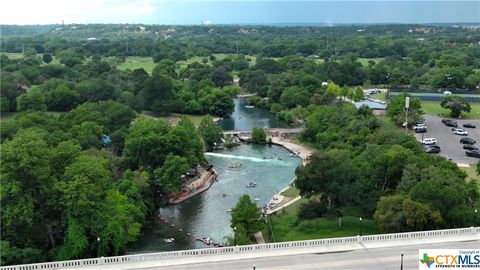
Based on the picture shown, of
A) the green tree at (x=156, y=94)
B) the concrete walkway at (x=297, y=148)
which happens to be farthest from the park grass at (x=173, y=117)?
the concrete walkway at (x=297, y=148)

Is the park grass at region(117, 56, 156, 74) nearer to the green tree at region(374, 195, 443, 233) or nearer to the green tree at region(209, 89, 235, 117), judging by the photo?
the green tree at region(209, 89, 235, 117)

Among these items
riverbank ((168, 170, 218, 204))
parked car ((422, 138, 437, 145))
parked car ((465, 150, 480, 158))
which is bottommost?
riverbank ((168, 170, 218, 204))

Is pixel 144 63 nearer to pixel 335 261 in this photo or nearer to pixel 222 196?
pixel 222 196

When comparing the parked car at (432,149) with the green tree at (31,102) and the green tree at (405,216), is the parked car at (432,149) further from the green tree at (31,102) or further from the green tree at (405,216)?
the green tree at (31,102)

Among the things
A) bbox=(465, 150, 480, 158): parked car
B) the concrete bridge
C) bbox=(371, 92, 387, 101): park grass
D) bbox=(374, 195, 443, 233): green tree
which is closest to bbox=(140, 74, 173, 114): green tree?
the concrete bridge

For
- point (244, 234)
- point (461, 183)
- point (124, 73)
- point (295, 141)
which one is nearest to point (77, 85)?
point (124, 73)

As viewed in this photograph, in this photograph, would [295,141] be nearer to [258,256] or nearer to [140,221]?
[140,221]
